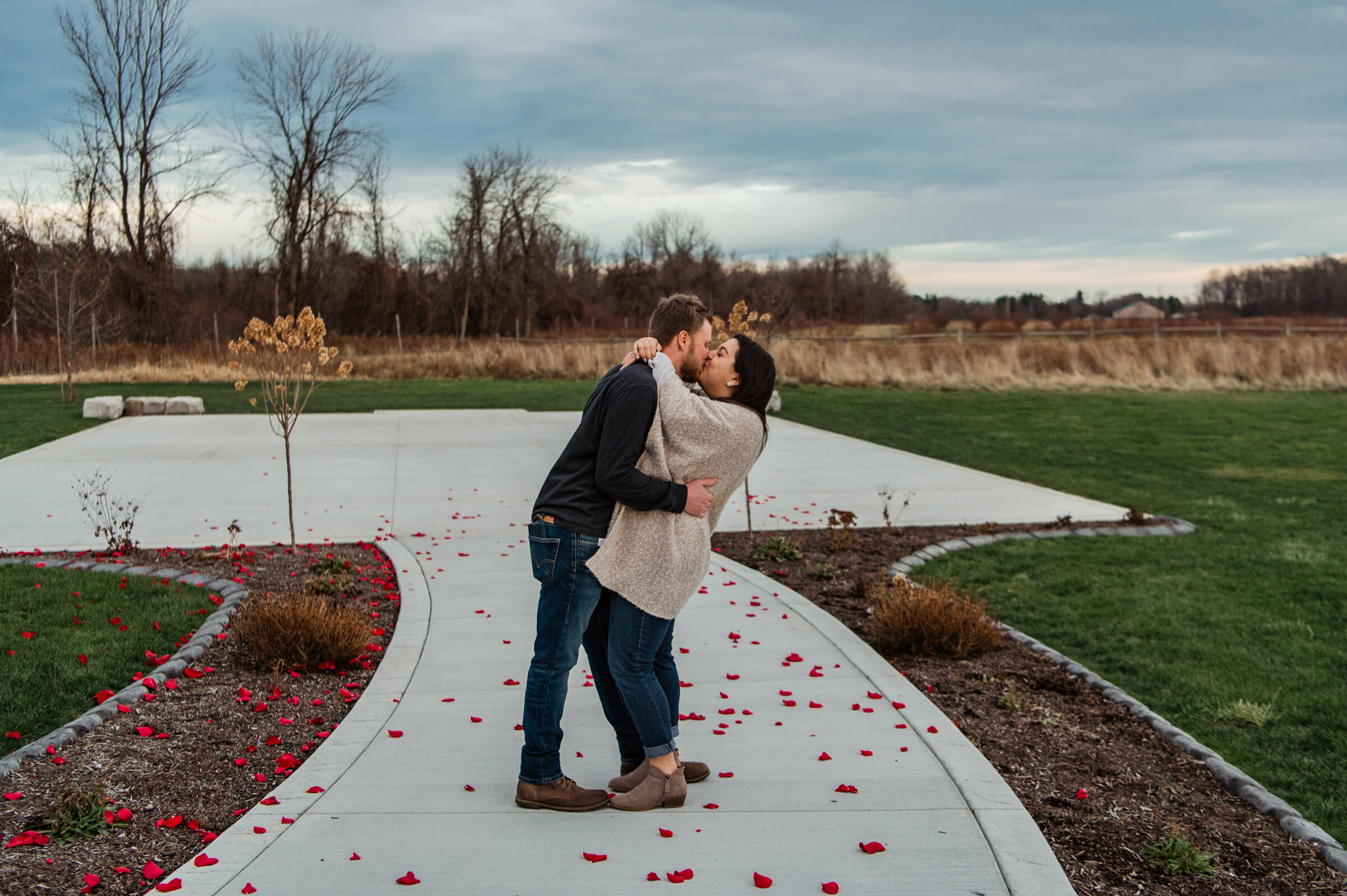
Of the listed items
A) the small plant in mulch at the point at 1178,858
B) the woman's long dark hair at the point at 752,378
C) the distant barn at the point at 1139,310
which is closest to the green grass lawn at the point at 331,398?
the woman's long dark hair at the point at 752,378

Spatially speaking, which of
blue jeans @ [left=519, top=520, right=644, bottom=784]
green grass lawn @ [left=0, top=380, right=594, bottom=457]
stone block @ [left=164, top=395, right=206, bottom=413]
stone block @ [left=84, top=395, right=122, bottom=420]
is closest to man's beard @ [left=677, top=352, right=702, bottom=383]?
blue jeans @ [left=519, top=520, right=644, bottom=784]

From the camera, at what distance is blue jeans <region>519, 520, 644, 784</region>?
3135mm

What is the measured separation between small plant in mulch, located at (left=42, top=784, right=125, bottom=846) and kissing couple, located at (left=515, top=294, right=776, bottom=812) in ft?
4.29

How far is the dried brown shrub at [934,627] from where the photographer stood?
5109mm

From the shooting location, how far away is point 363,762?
3.69 meters

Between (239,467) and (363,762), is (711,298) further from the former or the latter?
(363,762)

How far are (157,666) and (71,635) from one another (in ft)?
2.41

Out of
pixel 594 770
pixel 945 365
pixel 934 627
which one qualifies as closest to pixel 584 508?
pixel 594 770

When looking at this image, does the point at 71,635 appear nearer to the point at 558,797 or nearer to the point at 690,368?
the point at 558,797

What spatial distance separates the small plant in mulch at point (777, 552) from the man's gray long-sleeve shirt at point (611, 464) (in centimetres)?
416

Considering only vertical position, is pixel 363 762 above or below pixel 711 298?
below

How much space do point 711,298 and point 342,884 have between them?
47.9 m

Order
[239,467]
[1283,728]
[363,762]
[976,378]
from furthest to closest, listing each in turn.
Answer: [976,378], [239,467], [1283,728], [363,762]

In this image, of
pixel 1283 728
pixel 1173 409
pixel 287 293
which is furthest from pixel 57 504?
pixel 287 293
